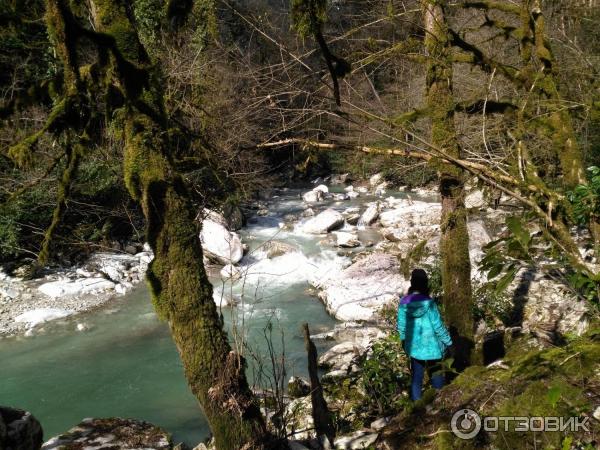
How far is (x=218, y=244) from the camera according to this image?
1245cm

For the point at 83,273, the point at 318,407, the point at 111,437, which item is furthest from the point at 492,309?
the point at 83,273

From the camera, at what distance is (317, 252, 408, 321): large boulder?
8.89 metres

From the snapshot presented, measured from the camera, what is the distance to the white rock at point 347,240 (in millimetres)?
13034

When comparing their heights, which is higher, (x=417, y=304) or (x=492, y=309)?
(x=417, y=304)

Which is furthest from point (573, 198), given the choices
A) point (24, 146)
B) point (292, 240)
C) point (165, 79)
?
point (292, 240)

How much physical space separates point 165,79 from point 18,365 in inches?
263

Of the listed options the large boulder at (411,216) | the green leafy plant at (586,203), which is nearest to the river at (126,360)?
the green leafy plant at (586,203)

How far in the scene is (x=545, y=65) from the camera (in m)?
4.36

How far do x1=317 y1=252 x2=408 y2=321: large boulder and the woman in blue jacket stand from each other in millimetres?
4245

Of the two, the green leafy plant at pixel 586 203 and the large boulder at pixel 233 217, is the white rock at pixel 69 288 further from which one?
the green leafy plant at pixel 586 203

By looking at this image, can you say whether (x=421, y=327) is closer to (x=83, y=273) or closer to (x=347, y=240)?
(x=347, y=240)

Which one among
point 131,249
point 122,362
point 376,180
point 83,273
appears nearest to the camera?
point 122,362

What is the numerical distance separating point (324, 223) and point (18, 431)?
11.5m

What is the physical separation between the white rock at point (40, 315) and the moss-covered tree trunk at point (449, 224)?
7.98 m
